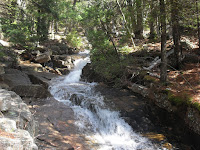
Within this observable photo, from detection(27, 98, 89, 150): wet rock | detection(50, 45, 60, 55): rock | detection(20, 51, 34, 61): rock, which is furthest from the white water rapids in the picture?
detection(50, 45, 60, 55): rock

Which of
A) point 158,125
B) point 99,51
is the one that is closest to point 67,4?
point 99,51

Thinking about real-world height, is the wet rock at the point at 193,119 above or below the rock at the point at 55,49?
below

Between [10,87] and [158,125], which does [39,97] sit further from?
[158,125]

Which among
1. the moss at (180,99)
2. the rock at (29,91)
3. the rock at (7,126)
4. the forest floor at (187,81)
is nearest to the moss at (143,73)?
the forest floor at (187,81)

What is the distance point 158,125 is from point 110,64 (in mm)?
4743

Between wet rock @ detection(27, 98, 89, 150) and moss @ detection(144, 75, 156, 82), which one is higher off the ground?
moss @ detection(144, 75, 156, 82)

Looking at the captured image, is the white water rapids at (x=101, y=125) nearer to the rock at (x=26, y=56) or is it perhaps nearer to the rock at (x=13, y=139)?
the rock at (x=13, y=139)

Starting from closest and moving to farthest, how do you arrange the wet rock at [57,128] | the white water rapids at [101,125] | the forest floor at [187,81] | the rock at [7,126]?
the rock at [7,126] < the wet rock at [57,128] < the white water rapids at [101,125] < the forest floor at [187,81]

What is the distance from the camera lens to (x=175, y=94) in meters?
6.55

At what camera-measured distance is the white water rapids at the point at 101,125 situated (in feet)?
19.2

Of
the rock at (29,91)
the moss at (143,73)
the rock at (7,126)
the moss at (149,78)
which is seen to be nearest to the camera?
the rock at (7,126)

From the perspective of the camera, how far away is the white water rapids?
586cm

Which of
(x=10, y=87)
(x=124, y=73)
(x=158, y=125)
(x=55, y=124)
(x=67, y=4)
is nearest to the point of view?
(x=55, y=124)

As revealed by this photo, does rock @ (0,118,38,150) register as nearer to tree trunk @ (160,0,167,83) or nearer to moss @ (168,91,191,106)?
moss @ (168,91,191,106)
